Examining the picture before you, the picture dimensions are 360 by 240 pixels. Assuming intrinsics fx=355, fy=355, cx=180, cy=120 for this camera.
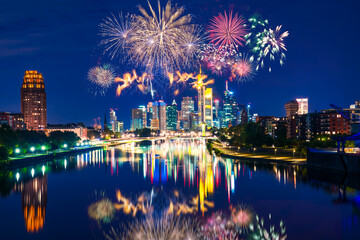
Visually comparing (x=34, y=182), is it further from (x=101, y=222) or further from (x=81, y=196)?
(x=101, y=222)

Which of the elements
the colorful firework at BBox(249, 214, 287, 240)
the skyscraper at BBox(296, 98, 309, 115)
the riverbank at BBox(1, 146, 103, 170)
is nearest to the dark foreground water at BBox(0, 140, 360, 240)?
the colorful firework at BBox(249, 214, 287, 240)

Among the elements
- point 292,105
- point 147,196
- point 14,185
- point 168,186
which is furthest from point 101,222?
point 292,105

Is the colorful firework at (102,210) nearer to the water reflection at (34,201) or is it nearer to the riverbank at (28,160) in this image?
the water reflection at (34,201)

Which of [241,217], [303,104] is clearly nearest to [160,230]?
[241,217]

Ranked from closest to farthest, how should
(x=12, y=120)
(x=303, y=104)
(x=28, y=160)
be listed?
(x=28, y=160) < (x=12, y=120) < (x=303, y=104)

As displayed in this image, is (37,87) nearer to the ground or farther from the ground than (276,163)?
farther from the ground

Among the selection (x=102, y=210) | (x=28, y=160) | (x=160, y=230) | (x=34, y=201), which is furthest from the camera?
(x=28, y=160)

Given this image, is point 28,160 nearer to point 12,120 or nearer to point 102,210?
point 102,210

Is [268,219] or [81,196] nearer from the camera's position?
[268,219]

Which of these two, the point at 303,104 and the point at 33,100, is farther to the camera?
the point at 303,104
